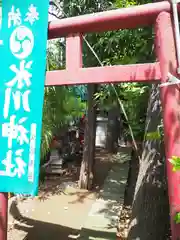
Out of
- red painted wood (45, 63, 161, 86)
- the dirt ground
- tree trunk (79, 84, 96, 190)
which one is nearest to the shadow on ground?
the dirt ground

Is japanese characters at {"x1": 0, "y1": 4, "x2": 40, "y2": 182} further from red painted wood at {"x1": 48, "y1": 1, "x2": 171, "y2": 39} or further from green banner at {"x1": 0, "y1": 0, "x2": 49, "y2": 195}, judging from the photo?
red painted wood at {"x1": 48, "y1": 1, "x2": 171, "y2": 39}

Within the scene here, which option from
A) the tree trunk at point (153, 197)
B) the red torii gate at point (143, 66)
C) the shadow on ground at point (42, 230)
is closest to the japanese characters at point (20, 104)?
the red torii gate at point (143, 66)

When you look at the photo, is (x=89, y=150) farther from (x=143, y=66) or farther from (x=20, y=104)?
(x=143, y=66)

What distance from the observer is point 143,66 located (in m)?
2.36

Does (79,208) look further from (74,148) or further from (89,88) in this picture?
(74,148)

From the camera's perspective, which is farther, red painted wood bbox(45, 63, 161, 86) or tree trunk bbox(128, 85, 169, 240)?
tree trunk bbox(128, 85, 169, 240)

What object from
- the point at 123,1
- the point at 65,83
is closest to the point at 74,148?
the point at 123,1

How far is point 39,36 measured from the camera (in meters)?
2.56

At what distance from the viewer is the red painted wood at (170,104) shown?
7.11 feet

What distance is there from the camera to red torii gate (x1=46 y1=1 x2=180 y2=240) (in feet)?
7.22

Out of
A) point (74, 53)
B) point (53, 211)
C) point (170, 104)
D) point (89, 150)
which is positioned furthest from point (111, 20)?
point (89, 150)

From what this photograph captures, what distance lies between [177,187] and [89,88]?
5.19 m

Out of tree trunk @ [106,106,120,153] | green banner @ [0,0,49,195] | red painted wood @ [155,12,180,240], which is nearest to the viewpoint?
red painted wood @ [155,12,180,240]

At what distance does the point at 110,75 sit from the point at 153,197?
5.47 feet
